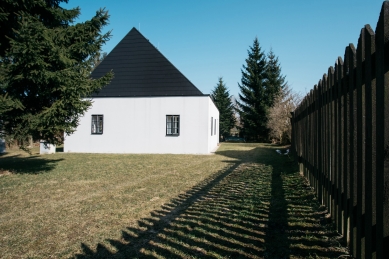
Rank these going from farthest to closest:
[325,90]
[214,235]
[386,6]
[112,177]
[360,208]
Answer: [112,177], [325,90], [214,235], [360,208], [386,6]

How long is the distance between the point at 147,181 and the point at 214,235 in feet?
14.1

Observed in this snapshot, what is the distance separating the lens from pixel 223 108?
3962 centimetres

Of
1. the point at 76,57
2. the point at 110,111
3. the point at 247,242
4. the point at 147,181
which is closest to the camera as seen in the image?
the point at 247,242

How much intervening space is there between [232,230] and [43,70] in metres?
6.91

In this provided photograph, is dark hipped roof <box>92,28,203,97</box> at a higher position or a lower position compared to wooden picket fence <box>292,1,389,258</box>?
higher

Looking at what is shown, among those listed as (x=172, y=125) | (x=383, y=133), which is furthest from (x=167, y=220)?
(x=172, y=125)

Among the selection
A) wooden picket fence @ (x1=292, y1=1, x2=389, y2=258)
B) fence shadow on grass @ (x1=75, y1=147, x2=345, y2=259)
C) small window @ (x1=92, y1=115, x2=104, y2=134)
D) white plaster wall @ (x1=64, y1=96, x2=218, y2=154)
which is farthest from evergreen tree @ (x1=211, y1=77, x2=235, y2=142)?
wooden picket fence @ (x1=292, y1=1, x2=389, y2=258)

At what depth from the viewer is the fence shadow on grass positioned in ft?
9.42

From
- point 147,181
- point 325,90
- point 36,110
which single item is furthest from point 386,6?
point 36,110

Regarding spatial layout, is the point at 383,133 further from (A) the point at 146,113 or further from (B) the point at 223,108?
(B) the point at 223,108

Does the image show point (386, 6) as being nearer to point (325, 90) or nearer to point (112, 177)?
point (325, 90)

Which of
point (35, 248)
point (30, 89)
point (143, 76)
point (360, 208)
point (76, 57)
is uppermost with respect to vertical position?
point (143, 76)

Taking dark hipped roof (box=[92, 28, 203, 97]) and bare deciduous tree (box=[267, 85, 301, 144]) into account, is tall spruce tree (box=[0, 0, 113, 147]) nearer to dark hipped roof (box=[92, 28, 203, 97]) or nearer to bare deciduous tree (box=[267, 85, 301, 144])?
dark hipped roof (box=[92, 28, 203, 97])

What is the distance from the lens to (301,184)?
5934 mm
